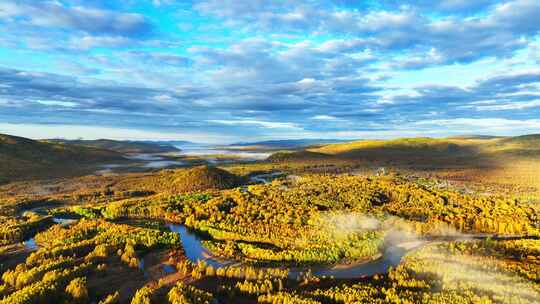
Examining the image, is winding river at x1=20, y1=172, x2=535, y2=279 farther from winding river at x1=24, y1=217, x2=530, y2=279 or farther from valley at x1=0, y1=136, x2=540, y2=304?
valley at x1=0, y1=136, x2=540, y2=304

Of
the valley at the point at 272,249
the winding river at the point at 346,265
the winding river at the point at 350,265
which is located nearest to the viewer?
the valley at the point at 272,249

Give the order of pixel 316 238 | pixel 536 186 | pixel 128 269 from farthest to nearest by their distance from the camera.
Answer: pixel 536 186, pixel 316 238, pixel 128 269

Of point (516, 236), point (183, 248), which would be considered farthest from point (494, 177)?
point (183, 248)

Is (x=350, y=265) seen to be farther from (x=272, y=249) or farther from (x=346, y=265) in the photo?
(x=272, y=249)

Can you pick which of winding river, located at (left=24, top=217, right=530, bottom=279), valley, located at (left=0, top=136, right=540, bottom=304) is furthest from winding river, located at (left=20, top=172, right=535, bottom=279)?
valley, located at (left=0, top=136, right=540, bottom=304)

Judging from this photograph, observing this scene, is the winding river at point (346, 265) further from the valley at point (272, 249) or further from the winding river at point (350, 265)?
the valley at point (272, 249)

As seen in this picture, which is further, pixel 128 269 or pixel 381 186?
pixel 381 186

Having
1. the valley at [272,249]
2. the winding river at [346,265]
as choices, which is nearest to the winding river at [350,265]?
the winding river at [346,265]

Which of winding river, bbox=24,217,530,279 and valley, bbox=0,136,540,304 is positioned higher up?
valley, bbox=0,136,540,304

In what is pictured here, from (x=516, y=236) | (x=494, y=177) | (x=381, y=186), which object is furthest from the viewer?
(x=494, y=177)

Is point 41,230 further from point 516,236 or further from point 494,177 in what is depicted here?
point 494,177

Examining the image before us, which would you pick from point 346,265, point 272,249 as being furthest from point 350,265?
point 272,249
